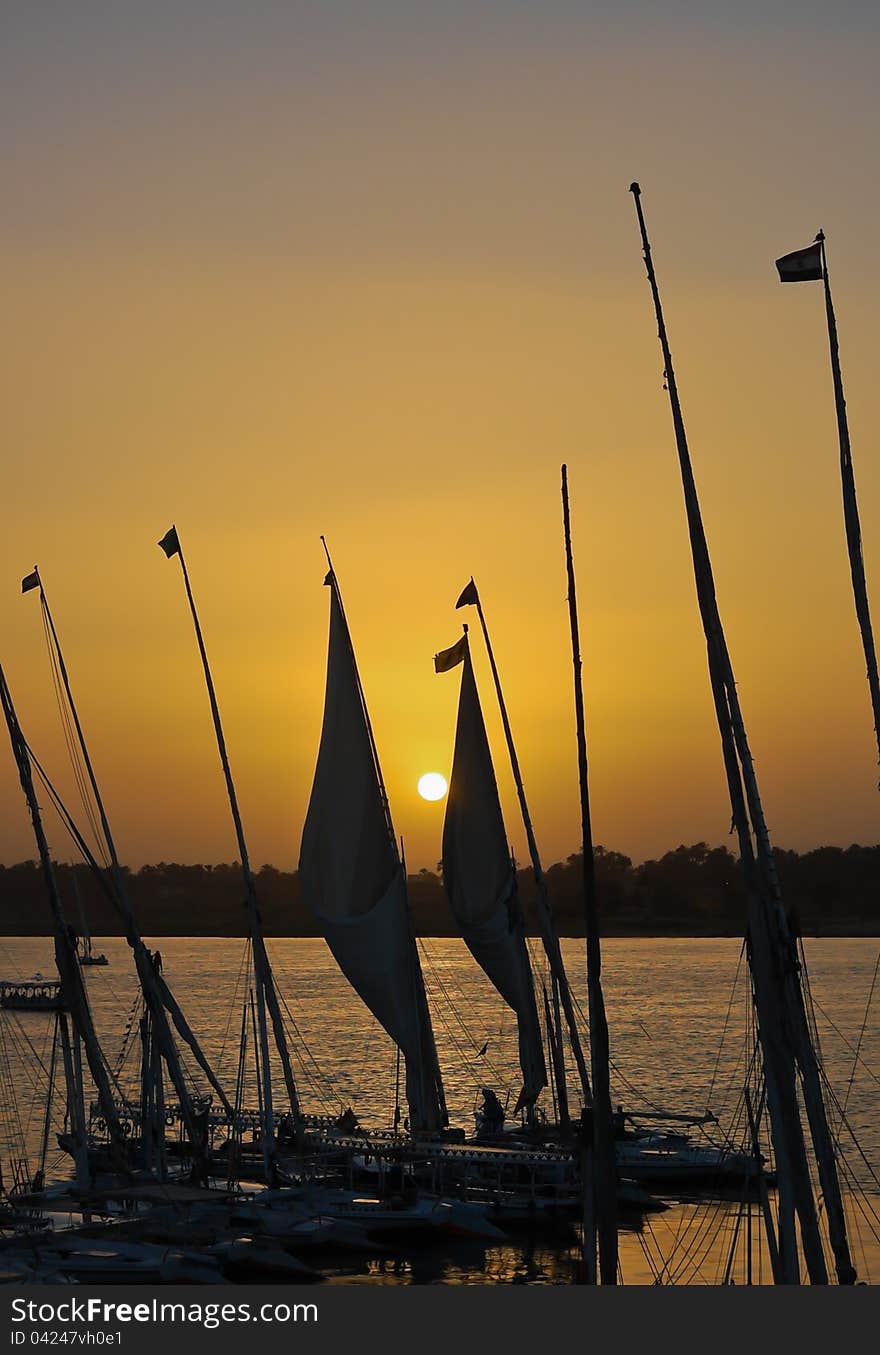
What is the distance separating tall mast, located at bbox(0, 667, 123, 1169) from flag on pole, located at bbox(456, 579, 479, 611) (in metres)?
12.5

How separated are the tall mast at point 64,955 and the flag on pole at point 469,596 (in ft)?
41.1

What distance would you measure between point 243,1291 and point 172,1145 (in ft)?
90.7

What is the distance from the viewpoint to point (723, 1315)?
613 inches

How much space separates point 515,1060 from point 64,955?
6666 cm

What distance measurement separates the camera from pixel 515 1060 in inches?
3831

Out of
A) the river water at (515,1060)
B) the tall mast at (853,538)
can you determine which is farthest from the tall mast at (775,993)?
the river water at (515,1060)

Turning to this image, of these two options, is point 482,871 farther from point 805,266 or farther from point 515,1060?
point 515,1060

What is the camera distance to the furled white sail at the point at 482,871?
143 ft

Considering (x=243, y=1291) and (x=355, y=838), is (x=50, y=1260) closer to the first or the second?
(x=243, y=1291)

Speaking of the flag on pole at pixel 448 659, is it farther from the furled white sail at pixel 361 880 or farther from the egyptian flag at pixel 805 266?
the egyptian flag at pixel 805 266

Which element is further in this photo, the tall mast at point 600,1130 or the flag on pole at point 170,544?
the flag on pole at point 170,544

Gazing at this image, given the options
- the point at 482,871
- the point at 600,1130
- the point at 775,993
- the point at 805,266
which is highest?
the point at 805,266

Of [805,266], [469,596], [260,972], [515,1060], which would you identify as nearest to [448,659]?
[469,596]

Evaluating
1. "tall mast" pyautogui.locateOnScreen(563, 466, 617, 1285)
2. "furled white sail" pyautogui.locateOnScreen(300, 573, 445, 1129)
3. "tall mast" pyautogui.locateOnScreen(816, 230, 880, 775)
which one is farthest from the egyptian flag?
"furled white sail" pyautogui.locateOnScreen(300, 573, 445, 1129)
